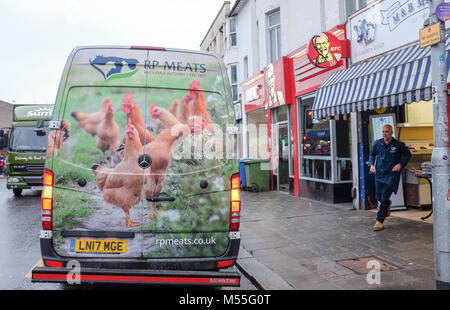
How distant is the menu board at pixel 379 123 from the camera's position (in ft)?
27.2

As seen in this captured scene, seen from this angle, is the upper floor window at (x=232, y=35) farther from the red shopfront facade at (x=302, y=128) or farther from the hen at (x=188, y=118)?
the hen at (x=188, y=118)

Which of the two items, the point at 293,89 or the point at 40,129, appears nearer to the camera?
the point at 293,89

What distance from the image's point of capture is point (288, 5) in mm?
12523

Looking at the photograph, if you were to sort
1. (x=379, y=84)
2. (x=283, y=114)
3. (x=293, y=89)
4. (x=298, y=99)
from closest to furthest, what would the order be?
(x=379, y=84)
(x=298, y=99)
(x=293, y=89)
(x=283, y=114)

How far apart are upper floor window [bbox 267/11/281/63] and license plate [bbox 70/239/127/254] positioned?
11643 millimetres

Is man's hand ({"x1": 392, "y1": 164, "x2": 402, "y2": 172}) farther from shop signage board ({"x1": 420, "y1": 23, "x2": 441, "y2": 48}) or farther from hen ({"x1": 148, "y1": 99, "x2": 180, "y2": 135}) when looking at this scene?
hen ({"x1": 148, "y1": 99, "x2": 180, "y2": 135})

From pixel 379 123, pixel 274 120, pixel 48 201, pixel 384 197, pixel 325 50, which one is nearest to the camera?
pixel 48 201

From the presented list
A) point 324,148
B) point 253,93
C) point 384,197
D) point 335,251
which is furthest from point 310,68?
point 335,251

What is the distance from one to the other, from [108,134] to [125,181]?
48 cm

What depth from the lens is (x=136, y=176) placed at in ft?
11.9

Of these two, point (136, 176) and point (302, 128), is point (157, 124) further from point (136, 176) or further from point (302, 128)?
point (302, 128)

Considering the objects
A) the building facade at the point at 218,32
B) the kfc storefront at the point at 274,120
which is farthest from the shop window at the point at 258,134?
the building facade at the point at 218,32

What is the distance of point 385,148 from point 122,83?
16.4 feet
